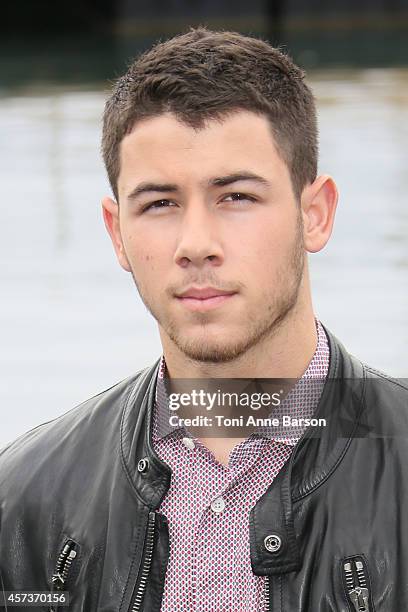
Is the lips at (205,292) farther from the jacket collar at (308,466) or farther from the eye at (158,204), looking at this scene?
the jacket collar at (308,466)

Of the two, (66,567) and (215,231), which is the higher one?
(215,231)

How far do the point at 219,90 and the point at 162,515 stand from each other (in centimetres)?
79

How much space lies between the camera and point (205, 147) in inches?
97.7

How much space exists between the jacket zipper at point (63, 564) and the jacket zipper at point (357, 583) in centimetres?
55

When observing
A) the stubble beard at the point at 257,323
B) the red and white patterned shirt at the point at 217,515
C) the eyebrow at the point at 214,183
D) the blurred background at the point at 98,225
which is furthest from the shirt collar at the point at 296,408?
the blurred background at the point at 98,225

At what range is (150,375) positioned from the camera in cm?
280

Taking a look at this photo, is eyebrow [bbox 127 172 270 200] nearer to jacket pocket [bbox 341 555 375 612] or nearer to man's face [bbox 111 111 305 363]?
man's face [bbox 111 111 305 363]

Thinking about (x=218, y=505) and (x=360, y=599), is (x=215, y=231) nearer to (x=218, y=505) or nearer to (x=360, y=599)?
(x=218, y=505)

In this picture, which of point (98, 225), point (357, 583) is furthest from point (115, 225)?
point (98, 225)

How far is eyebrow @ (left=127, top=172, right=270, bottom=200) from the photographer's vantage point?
8.13 ft

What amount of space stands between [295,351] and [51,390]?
387cm

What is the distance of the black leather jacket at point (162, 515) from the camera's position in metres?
2.44

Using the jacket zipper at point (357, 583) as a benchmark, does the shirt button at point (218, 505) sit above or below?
above

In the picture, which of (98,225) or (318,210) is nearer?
(318,210)
